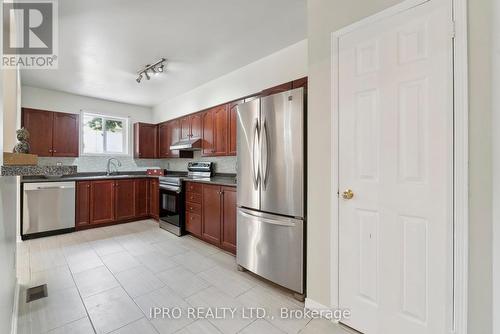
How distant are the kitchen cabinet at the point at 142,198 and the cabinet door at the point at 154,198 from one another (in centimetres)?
9

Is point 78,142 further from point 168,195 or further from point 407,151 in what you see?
point 407,151

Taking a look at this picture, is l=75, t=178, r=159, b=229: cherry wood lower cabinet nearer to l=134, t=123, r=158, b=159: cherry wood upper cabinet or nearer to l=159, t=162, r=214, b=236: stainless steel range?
l=159, t=162, r=214, b=236: stainless steel range

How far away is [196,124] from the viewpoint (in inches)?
169

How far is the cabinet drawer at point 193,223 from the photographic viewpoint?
11.4 feet

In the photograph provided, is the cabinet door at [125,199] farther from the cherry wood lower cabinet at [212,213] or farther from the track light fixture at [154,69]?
the track light fixture at [154,69]

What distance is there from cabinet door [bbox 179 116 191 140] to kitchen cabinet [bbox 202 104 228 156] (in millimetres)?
556

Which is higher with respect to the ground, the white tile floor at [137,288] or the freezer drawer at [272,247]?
the freezer drawer at [272,247]

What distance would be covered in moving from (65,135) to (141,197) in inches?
75.9

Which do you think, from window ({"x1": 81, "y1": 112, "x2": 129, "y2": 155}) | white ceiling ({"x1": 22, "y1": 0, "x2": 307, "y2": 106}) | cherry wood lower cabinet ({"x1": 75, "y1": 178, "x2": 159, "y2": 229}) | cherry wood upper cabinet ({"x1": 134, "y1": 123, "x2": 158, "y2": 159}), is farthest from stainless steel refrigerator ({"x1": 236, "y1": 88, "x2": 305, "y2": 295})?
window ({"x1": 81, "y1": 112, "x2": 129, "y2": 155})

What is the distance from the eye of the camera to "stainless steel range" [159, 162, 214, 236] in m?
3.79

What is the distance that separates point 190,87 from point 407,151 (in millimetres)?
4112

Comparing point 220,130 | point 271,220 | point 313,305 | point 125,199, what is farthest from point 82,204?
point 313,305

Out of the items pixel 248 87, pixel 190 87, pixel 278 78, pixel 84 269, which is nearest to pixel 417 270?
pixel 278 78

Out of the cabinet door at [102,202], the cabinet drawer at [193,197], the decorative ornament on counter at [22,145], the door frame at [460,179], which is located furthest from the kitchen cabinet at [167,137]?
the door frame at [460,179]
